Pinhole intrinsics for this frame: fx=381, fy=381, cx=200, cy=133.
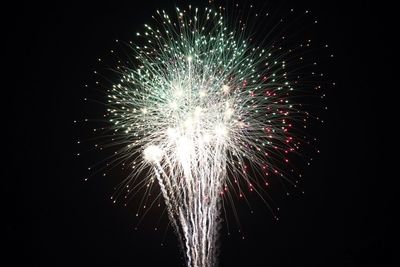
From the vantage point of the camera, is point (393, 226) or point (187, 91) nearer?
point (187, 91)

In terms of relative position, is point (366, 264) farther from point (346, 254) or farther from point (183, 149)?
point (183, 149)

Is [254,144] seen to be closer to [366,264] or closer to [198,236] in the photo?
[198,236]

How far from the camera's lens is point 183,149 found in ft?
34.7

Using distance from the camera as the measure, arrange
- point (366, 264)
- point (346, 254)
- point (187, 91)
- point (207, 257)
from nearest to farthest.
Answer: point (187, 91) → point (207, 257) → point (366, 264) → point (346, 254)

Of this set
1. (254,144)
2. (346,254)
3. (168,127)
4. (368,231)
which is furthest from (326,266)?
(168,127)

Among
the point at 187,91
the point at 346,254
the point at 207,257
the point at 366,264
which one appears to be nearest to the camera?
the point at 187,91

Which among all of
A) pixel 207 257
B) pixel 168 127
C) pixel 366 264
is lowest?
pixel 207 257

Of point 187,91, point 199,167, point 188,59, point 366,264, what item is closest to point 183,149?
point 199,167

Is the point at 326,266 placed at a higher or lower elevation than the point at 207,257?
higher

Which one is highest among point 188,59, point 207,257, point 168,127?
point 188,59

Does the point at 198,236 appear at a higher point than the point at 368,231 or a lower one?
lower

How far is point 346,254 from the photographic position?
54.8 ft

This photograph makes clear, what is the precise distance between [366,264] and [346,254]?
3.62 ft

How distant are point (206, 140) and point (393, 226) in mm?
11094
